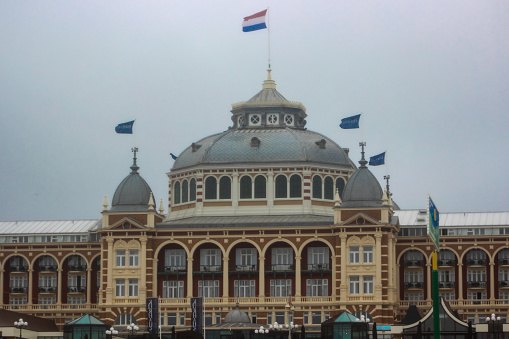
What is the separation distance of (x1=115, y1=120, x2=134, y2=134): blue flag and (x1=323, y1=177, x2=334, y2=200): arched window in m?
26.8

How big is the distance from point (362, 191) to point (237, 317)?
75.4ft

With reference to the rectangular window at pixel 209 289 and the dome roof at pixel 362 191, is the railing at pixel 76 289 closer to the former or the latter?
the rectangular window at pixel 209 289

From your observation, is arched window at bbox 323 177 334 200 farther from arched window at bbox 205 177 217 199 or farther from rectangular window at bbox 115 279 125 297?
rectangular window at bbox 115 279 125 297

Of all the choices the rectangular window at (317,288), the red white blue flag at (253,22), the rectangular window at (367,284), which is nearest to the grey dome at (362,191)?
the rectangular window at (367,284)

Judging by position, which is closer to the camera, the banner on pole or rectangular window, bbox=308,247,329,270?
the banner on pole

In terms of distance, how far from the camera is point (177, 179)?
618ft

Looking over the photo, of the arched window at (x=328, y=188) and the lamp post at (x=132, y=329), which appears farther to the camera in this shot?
the arched window at (x=328, y=188)

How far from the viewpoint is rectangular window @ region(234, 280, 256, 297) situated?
17575 cm

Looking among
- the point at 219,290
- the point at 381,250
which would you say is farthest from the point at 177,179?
the point at 381,250

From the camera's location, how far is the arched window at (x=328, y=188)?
602 feet

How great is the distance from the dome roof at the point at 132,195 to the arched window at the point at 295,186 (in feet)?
61.3

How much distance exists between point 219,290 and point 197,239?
710 centimetres

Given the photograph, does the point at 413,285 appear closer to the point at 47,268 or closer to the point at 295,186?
the point at 295,186

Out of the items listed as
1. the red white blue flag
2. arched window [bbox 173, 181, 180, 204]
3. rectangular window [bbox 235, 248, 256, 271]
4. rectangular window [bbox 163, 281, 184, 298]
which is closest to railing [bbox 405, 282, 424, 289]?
rectangular window [bbox 235, 248, 256, 271]
